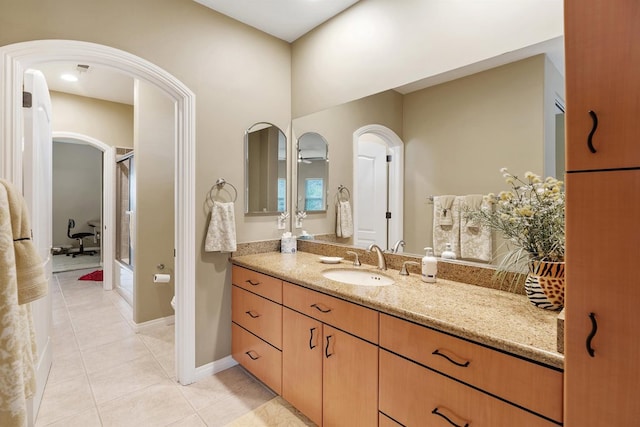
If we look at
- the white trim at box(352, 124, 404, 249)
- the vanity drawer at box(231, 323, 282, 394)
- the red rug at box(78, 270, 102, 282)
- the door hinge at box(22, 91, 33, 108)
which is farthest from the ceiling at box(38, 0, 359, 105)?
the red rug at box(78, 270, 102, 282)

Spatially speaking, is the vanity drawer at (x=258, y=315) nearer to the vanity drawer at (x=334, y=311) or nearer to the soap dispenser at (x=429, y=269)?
the vanity drawer at (x=334, y=311)

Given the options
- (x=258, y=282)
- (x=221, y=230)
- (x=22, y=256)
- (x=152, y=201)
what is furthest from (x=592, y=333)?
(x=152, y=201)

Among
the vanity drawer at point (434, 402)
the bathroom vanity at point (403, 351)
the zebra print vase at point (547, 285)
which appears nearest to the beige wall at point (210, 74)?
the bathroom vanity at point (403, 351)

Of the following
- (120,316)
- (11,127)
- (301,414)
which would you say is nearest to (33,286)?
(11,127)

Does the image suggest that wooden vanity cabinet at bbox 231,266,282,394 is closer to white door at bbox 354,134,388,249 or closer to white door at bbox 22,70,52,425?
white door at bbox 354,134,388,249

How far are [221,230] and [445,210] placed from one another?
59.6 inches

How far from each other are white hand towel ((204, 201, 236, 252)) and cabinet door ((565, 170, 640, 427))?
192 centimetres

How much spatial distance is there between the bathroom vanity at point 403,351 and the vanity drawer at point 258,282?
0.7 inches

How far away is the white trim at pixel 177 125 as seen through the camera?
1.52 meters

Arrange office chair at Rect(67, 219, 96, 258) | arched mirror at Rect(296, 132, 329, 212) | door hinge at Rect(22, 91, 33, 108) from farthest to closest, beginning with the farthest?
office chair at Rect(67, 219, 96, 258), arched mirror at Rect(296, 132, 329, 212), door hinge at Rect(22, 91, 33, 108)

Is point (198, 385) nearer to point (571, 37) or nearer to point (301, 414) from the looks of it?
point (301, 414)

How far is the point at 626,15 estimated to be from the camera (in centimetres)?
73

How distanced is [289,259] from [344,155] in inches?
35.9

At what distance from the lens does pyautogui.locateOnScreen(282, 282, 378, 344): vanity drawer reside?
52.9 inches
